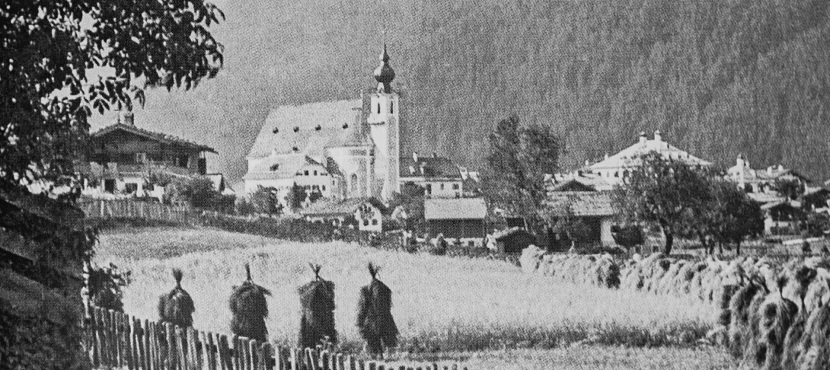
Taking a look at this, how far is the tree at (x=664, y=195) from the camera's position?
6.21 m

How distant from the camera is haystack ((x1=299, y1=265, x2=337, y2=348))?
5.87m

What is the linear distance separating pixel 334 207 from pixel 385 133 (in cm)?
43

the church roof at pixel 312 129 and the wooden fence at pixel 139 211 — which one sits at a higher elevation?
the church roof at pixel 312 129

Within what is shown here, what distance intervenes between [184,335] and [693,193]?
252 centimetres

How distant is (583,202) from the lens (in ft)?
20.4

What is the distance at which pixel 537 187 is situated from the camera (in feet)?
19.7

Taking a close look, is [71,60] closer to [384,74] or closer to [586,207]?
[384,74]

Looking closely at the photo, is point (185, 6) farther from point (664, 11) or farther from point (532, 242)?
point (664, 11)

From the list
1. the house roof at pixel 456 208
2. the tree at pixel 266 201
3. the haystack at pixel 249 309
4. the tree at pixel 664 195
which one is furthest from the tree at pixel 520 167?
the haystack at pixel 249 309

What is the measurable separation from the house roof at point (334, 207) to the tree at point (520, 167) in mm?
587

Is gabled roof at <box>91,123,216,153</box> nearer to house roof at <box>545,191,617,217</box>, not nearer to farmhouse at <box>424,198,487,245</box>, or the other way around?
farmhouse at <box>424,198,487,245</box>

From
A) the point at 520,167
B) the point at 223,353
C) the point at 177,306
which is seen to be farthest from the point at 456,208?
the point at 177,306

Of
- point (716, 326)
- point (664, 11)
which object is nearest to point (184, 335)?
point (716, 326)

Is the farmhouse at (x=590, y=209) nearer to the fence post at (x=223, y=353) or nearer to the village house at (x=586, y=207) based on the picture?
the village house at (x=586, y=207)
